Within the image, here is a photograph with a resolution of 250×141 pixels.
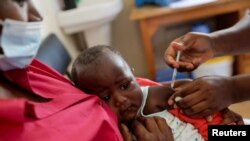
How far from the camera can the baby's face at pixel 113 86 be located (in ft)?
3.40

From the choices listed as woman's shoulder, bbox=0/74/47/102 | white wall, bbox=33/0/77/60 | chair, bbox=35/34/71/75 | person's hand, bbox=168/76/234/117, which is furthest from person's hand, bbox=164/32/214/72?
white wall, bbox=33/0/77/60

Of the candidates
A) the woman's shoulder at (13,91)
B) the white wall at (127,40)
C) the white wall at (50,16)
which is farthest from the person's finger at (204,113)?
the white wall at (127,40)

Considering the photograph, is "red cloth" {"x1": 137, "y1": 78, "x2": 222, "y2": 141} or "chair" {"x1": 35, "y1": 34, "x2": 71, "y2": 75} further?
"chair" {"x1": 35, "y1": 34, "x2": 71, "y2": 75}

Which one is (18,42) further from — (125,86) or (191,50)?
(191,50)

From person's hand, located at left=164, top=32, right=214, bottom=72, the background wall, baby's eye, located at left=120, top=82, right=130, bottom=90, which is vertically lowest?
the background wall

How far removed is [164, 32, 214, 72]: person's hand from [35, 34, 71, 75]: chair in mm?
847

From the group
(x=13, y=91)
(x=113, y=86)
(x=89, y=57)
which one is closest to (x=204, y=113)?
(x=113, y=86)

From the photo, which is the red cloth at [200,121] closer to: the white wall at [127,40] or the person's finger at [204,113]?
the person's finger at [204,113]

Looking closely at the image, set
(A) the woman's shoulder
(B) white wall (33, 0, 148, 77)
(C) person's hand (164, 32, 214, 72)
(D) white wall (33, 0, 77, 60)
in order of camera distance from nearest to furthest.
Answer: (A) the woman's shoulder, (C) person's hand (164, 32, 214, 72), (D) white wall (33, 0, 77, 60), (B) white wall (33, 0, 148, 77)

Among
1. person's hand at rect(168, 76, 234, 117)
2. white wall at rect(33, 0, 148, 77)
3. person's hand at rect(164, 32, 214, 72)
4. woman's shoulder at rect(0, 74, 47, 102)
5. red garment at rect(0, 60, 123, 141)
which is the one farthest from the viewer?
white wall at rect(33, 0, 148, 77)

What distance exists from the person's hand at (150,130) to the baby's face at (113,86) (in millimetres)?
69

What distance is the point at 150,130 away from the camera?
94 centimetres

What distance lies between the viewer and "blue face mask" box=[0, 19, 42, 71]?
707 mm

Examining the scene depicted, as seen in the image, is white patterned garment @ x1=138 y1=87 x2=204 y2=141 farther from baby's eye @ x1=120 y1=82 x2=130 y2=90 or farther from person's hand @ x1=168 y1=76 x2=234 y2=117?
baby's eye @ x1=120 y1=82 x2=130 y2=90
